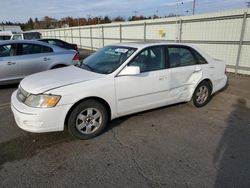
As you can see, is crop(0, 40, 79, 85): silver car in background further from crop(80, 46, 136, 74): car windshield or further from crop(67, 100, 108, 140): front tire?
crop(67, 100, 108, 140): front tire

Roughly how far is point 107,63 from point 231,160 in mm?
2597

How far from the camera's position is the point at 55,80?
3.47 meters

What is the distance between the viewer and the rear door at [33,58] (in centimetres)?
670

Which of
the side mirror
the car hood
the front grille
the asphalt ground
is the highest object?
the side mirror

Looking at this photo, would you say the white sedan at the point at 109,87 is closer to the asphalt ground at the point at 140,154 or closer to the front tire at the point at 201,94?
the front tire at the point at 201,94

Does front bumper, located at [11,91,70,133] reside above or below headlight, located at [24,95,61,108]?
below

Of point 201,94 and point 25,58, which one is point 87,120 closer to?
point 201,94

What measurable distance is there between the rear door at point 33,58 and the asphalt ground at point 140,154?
2.59 m

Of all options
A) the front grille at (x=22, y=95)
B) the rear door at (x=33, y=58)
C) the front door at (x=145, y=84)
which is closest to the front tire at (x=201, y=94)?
the front door at (x=145, y=84)

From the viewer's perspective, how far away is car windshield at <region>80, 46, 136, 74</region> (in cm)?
383

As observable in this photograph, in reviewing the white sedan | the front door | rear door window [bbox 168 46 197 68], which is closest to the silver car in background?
the white sedan

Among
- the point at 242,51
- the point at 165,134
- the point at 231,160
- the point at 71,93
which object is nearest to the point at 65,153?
the point at 71,93

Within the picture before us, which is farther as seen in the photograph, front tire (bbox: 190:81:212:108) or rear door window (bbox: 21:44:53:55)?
rear door window (bbox: 21:44:53:55)

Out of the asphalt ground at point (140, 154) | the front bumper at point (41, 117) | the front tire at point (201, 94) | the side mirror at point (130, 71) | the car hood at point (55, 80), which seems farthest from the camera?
the front tire at point (201, 94)
